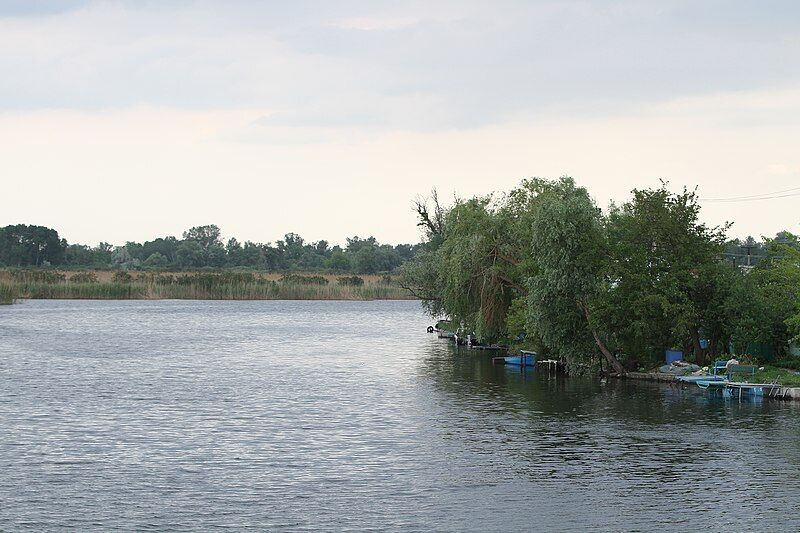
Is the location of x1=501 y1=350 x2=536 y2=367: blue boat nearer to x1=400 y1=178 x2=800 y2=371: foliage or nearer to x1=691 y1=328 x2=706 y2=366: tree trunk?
x1=400 y1=178 x2=800 y2=371: foliage

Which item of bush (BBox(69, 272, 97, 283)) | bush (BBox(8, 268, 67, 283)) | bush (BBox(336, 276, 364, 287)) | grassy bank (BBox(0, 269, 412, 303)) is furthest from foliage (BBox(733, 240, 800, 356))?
bush (BBox(8, 268, 67, 283))

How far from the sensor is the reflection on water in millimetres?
26922

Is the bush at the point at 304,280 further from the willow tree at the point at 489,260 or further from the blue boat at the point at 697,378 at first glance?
the blue boat at the point at 697,378

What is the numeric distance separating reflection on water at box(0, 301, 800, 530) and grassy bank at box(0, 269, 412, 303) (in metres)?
88.6

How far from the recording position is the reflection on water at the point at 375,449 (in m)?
26.9

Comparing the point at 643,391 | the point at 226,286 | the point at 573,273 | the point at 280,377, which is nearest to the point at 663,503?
the point at 643,391

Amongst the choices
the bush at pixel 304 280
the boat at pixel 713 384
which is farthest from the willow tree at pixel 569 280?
the bush at pixel 304 280

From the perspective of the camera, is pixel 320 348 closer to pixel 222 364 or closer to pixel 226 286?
pixel 222 364

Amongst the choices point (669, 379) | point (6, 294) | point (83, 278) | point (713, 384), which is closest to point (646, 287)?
point (669, 379)

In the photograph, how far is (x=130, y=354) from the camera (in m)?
72.7

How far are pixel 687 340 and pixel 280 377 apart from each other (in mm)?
24265

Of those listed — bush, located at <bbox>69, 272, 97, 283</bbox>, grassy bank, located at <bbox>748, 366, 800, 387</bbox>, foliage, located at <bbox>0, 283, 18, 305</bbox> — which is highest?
bush, located at <bbox>69, 272, 97, 283</bbox>

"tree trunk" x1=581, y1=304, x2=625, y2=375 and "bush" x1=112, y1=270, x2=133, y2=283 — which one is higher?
"bush" x1=112, y1=270, x2=133, y2=283

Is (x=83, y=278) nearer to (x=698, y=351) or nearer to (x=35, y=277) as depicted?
(x=35, y=277)
